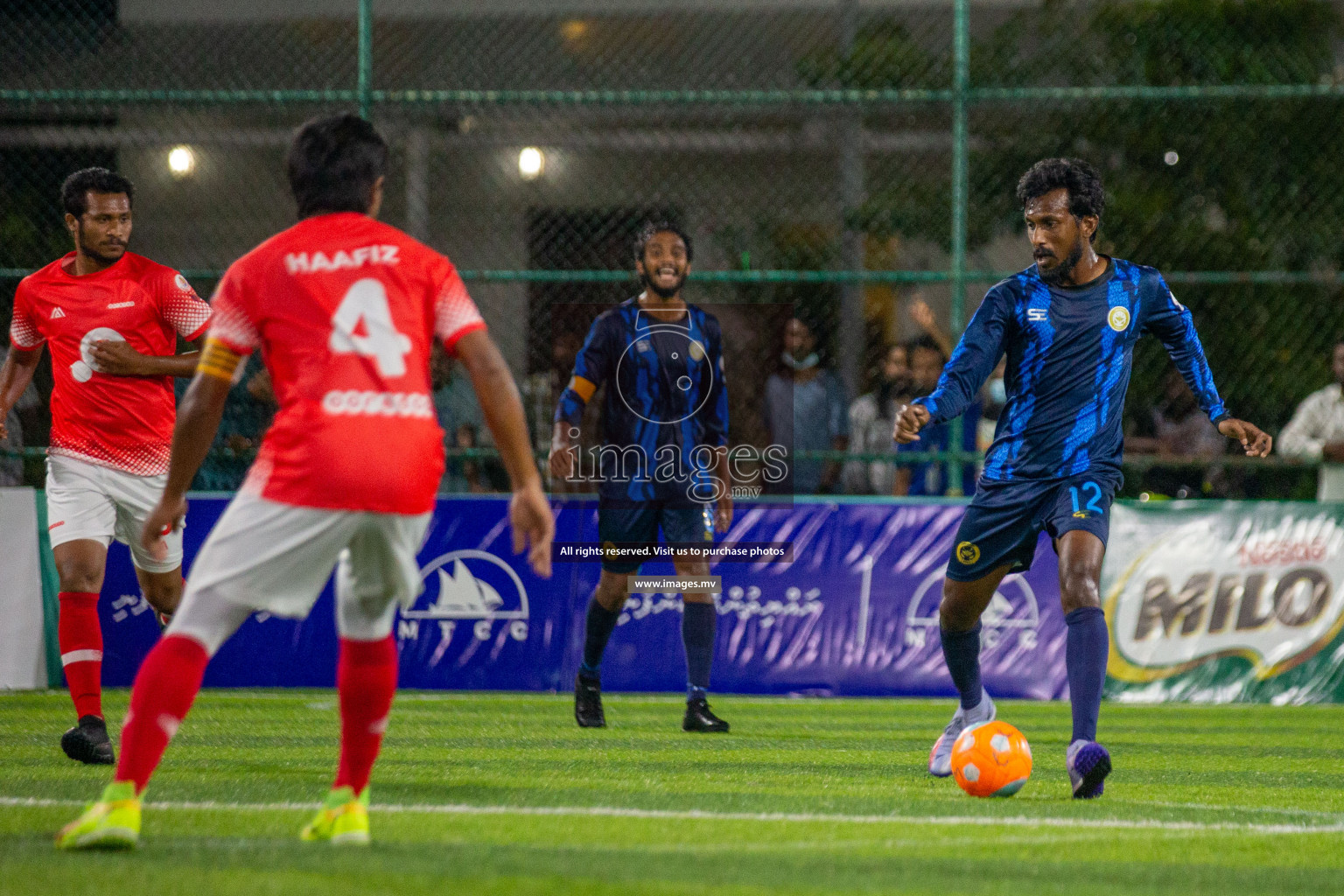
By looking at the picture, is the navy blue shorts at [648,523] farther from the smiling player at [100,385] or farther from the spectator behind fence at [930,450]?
the spectator behind fence at [930,450]

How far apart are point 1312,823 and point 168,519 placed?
11.9ft

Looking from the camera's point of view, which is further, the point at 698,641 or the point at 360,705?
the point at 698,641

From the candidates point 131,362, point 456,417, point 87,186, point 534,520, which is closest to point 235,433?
A: point 456,417

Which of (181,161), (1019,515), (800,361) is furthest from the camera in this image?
(181,161)

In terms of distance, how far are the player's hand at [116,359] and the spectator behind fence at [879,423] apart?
5.33 m

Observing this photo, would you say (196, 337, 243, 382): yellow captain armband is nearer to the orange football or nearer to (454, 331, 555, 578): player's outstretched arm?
(454, 331, 555, 578): player's outstretched arm

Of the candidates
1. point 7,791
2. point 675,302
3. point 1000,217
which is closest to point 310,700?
point 675,302

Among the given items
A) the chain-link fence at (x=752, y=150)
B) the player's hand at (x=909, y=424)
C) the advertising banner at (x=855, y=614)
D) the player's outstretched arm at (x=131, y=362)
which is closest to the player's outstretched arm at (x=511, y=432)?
the player's hand at (x=909, y=424)

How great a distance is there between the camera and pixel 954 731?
6180 millimetres

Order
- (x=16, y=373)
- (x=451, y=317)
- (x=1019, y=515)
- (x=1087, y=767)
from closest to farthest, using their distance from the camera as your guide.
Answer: (x=451, y=317)
(x=1087, y=767)
(x=1019, y=515)
(x=16, y=373)

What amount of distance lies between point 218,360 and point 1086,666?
3143mm

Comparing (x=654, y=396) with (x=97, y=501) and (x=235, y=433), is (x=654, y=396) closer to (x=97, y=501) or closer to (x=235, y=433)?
(x=97, y=501)

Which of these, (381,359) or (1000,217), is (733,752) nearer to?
(381,359)

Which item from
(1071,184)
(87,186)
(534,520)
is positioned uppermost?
(87,186)
